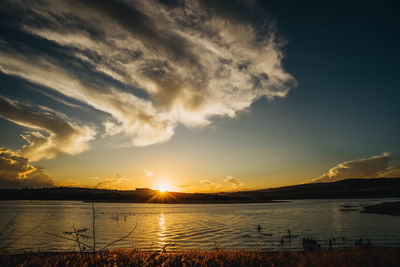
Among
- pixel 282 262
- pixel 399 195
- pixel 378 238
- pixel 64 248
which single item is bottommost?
pixel 399 195

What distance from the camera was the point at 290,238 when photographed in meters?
32.8

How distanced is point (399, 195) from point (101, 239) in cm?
22439

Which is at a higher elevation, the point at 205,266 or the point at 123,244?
the point at 205,266

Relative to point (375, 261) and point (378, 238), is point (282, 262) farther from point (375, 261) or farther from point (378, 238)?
point (378, 238)

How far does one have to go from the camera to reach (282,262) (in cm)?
1307

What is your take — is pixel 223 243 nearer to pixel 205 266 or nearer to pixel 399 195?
pixel 205 266

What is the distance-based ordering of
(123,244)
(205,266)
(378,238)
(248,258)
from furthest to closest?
(378,238) < (123,244) < (248,258) < (205,266)

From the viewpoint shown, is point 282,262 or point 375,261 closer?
point 375,261

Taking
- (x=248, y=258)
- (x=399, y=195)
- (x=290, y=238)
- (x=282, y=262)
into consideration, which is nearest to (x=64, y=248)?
(x=248, y=258)

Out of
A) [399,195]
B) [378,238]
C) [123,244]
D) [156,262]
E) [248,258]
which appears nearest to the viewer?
[156,262]

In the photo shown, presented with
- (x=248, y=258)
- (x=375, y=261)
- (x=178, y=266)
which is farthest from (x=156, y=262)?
(x=375, y=261)

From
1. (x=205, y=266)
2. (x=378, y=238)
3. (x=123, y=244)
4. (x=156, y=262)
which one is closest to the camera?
(x=205, y=266)

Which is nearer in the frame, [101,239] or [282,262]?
[282,262]

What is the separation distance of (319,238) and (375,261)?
23.5 m
